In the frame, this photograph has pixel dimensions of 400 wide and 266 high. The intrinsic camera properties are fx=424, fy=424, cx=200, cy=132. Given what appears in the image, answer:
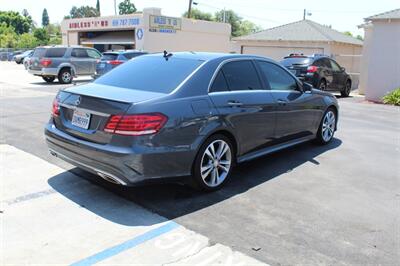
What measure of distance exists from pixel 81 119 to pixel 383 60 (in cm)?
1493

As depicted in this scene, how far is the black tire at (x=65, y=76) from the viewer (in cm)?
2048

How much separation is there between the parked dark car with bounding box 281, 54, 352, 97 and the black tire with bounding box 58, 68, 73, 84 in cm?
1066

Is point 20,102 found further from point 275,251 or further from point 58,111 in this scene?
point 275,251

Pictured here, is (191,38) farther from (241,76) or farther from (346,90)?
(241,76)

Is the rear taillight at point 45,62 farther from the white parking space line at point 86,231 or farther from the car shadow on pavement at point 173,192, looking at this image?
the white parking space line at point 86,231

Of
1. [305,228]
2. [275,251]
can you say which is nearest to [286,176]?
[305,228]

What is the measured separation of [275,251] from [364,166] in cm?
330

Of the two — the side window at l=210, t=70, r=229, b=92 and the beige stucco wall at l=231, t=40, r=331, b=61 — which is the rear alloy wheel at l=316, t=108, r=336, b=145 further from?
the beige stucco wall at l=231, t=40, r=331, b=61

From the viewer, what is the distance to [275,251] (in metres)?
3.66

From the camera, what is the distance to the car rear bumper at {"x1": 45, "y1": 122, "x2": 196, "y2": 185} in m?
4.20

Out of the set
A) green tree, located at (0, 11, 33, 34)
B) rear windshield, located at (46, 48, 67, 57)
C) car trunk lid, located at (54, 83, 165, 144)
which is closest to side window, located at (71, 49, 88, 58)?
rear windshield, located at (46, 48, 67, 57)

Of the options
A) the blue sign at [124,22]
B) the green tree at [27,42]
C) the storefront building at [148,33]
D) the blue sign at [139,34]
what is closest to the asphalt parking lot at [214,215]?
the blue sign at [139,34]

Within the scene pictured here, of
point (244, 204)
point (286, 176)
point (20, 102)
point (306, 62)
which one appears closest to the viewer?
point (244, 204)

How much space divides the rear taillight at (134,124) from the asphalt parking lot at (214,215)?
0.85 meters
